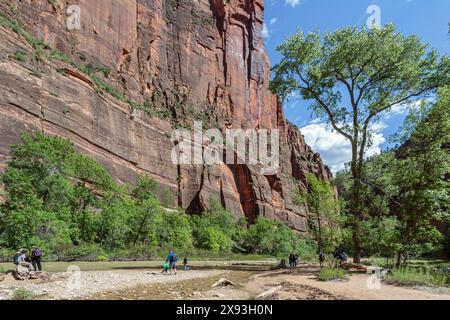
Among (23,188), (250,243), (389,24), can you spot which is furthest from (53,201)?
(250,243)

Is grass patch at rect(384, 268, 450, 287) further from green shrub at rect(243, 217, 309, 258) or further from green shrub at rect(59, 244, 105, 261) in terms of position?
green shrub at rect(243, 217, 309, 258)

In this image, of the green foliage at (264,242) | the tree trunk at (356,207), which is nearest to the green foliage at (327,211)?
the tree trunk at (356,207)

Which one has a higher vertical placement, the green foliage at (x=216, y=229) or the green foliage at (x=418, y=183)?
the green foliage at (x=418, y=183)

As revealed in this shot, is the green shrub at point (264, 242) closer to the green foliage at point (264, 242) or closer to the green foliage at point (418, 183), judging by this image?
the green foliage at point (264, 242)

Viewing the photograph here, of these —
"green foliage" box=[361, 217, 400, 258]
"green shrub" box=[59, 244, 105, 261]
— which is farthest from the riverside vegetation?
"green foliage" box=[361, 217, 400, 258]

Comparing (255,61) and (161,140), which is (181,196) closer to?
(161,140)

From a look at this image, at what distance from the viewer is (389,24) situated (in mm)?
20719

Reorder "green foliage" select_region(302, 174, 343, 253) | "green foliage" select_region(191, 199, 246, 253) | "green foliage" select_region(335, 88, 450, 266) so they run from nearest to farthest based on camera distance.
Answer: "green foliage" select_region(335, 88, 450, 266) < "green foliage" select_region(302, 174, 343, 253) < "green foliage" select_region(191, 199, 246, 253)

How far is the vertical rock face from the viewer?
38.9m

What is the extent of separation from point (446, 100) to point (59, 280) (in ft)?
69.3

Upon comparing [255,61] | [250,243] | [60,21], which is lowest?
[250,243]

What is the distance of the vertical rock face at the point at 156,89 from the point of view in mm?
38906

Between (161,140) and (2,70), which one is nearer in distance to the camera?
(2,70)

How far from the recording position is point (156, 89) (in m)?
74.6
